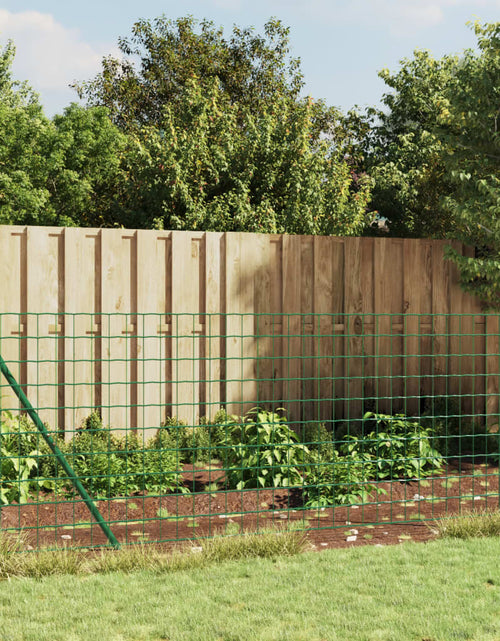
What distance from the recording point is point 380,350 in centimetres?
A: 808

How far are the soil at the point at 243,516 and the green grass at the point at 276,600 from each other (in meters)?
0.41

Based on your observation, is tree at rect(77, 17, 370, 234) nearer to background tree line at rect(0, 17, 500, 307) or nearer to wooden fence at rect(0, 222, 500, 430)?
background tree line at rect(0, 17, 500, 307)

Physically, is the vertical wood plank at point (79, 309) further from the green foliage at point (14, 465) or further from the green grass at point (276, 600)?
the green grass at point (276, 600)

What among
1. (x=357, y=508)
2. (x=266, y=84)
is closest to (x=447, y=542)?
(x=357, y=508)

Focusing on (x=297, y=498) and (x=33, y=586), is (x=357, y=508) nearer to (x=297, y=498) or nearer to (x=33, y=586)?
(x=297, y=498)

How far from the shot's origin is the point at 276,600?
150 inches

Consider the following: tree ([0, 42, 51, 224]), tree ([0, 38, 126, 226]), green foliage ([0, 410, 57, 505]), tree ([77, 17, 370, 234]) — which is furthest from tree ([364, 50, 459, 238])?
green foliage ([0, 410, 57, 505])

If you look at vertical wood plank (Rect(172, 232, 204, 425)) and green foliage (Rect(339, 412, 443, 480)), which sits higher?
vertical wood plank (Rect(172, 232, 204, 425))

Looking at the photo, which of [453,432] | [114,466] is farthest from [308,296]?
[114,466]

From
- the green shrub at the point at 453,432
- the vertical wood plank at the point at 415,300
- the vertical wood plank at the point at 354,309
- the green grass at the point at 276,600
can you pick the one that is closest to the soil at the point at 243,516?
the green grass at the point at 276,600

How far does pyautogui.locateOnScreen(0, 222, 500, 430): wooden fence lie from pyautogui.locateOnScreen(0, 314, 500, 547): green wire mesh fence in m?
0.03

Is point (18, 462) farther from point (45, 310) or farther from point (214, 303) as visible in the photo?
point (214, 303)

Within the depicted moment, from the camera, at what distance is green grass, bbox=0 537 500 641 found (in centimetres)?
344

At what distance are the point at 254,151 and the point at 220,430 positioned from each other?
6.62 meters
